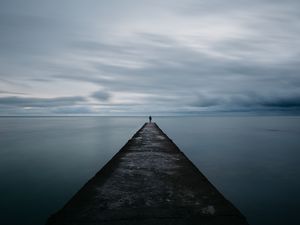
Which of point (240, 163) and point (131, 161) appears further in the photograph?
point (240, 163)

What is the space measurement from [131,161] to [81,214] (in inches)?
175

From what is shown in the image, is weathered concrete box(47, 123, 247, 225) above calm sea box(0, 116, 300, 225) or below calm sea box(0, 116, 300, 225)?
above

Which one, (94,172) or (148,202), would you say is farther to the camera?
(94,172)

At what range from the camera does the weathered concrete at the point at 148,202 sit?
3.56 m

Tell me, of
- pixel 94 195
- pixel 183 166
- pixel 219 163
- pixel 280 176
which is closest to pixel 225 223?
pixel 94 195

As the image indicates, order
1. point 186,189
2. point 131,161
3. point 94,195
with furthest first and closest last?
point 131,161
point 186,189
point 94,195

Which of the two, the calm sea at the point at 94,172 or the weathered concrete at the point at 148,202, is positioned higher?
the weathered concrete at the point at 148,202

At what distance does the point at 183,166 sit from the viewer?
24.4ft

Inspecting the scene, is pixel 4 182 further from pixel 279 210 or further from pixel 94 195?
pixel 279 210

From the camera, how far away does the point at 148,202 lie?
13.9 ft

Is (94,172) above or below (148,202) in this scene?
below

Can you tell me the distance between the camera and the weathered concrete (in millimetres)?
3561

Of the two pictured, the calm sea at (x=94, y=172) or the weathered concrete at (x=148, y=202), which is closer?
the weathered concrete at (x=148, y=202)

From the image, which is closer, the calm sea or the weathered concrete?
the weathered concrete
